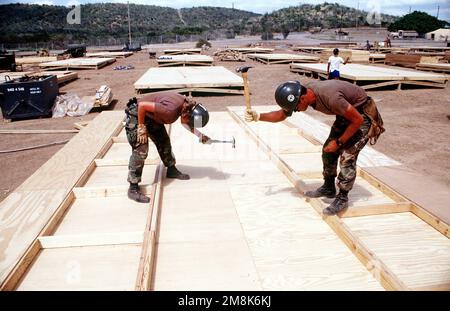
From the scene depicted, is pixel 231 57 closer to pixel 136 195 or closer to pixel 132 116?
pixel 132 116

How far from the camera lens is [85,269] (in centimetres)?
301

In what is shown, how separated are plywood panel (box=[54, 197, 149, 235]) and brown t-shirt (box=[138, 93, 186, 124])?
1.15 m

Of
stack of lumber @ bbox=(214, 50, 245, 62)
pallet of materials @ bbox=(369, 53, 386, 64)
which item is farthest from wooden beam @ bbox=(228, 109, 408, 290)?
stack of lumber @ bbox=(214, 50, 245, 62)

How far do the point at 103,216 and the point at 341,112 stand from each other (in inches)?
115

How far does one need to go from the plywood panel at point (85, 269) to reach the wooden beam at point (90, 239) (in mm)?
42

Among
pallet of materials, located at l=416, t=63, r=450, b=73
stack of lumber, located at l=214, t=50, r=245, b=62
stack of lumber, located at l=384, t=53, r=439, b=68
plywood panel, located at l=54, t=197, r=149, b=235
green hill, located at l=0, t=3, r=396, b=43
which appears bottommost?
plywood panel, located at l=54, t=197, r=149, b=235

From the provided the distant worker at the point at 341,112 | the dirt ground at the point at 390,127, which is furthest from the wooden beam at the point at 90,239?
the dirt ground at the point at 390,127

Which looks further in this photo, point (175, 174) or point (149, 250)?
point (175, 174)

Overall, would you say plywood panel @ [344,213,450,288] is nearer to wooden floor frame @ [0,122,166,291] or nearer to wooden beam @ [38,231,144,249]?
wooden floor frame @ [0,122,166,291]

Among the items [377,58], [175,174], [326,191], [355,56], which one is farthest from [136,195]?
[377,58]

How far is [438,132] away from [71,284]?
9.07m

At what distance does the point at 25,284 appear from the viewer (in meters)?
2.83

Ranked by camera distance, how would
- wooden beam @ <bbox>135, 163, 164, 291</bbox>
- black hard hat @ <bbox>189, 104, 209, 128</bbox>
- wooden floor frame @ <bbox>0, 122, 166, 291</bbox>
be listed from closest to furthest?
wooden beam @ <bbox>135, 163, 164, 291</bbox> < wooden floor frame @ <bbox>0, 122, 166, 291</bbox> < black hard hat @ <bbox>189, 104, 209, 128</bbox>

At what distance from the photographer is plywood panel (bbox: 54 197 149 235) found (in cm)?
370
